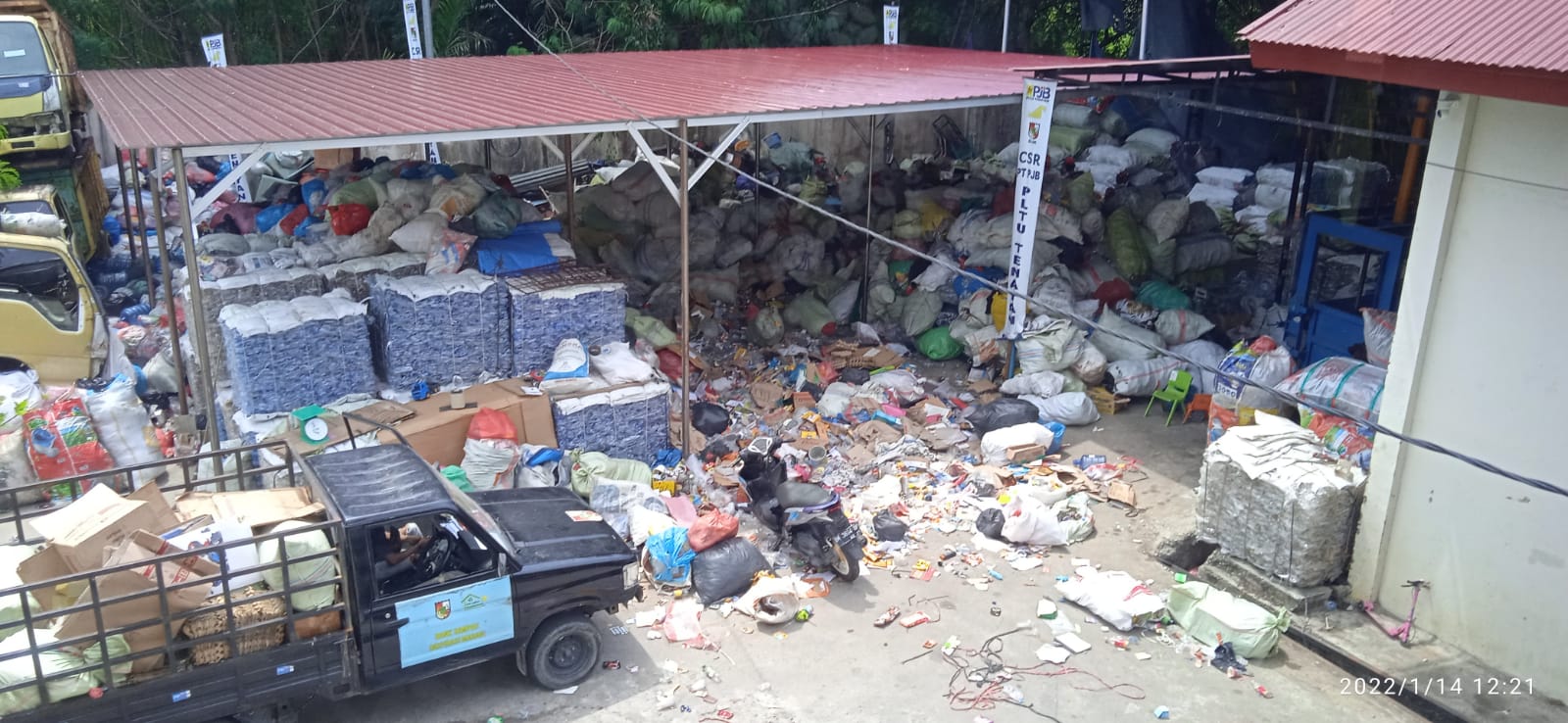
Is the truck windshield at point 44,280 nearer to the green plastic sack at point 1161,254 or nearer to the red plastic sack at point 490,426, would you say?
the red plastic sack at point 490,426

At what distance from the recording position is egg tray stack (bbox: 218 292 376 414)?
8.52 m

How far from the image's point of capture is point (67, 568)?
230 inches

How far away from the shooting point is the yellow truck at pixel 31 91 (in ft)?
45.9

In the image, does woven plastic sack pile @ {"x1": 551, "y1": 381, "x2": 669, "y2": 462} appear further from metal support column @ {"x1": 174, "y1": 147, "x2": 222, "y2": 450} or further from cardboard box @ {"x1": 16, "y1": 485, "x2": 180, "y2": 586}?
cardboard box @ {"x1": 16, "y1": 485, "x2": 180, "y2": 586}

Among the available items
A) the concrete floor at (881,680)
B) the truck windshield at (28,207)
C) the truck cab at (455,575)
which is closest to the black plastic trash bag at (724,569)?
the concrete floor at (881,680)

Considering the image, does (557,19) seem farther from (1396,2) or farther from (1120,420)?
(1396,2)

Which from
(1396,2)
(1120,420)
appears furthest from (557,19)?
(1396,2)

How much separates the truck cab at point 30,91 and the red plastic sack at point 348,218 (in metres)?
5.68

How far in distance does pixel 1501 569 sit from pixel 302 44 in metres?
22.0

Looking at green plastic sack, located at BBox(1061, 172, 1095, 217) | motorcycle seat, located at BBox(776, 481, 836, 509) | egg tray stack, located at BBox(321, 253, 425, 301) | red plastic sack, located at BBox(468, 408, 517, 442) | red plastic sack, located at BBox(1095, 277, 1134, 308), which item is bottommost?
motorcycle seat, located at BBox(776, 481, 836, 509)

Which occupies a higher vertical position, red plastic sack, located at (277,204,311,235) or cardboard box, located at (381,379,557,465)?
red plastic sack, located at (277,204,311,235)

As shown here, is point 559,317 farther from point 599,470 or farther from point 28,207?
point 28,207

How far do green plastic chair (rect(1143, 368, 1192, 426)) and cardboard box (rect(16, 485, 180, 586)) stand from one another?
28.3 ft

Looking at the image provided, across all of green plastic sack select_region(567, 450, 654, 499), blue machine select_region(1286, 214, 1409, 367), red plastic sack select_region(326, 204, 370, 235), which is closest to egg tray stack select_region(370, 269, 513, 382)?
green plastic sack select_region(567, 450, 654, 499)
